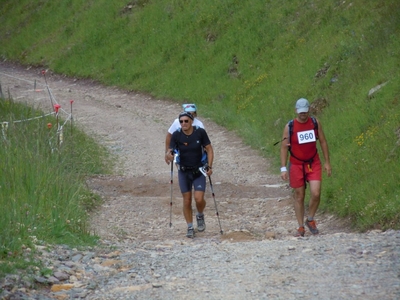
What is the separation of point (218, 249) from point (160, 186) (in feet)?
23.5

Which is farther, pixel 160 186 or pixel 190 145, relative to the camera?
pixel 160 186

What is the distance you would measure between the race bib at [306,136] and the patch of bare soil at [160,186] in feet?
5.08

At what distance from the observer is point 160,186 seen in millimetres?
15930

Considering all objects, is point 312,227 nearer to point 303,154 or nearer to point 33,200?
point 303,154

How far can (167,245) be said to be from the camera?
32.5ft

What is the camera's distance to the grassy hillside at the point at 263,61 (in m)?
13.1

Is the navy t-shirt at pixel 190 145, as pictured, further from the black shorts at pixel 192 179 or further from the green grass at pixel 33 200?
the green grass at pixel 33 200

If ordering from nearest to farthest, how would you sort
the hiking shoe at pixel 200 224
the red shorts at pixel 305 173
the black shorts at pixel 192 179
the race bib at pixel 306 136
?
the race bib at pixel 306 136, the red shorts at pixel 305 173, the black shorts at pixel 192 179, the hiking shoe at pixel 200 224

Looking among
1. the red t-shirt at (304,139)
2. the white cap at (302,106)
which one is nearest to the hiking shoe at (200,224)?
the red t-shirt at (304,139)

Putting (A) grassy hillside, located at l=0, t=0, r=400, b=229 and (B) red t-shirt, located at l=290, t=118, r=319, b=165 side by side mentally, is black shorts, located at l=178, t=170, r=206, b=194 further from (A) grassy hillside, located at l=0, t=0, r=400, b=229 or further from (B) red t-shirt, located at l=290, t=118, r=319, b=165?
(A) grassy hillside, located at l=0, t=0, r=400, b=229

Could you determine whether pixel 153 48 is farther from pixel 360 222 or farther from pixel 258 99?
pixel 360 222

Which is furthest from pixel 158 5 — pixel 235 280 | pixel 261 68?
pixel 235 280

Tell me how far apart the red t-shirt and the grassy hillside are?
1.27 metres

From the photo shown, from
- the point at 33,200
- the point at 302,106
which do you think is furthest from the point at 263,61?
the point at 33,200
